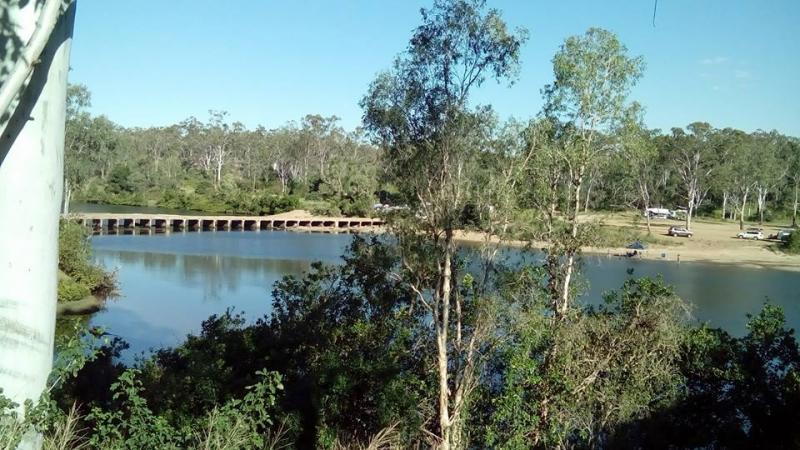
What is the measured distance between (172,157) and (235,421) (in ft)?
247

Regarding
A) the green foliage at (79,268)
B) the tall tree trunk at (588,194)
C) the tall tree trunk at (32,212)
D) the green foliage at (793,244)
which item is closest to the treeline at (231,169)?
the green foliage at (79,268)

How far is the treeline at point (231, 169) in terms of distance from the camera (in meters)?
56.2

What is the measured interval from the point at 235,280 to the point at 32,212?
2346 centimetres

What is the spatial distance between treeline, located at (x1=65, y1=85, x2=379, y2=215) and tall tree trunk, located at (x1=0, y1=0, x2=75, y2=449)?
4144 cm

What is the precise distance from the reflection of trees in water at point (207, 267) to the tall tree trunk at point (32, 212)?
20.2 metres

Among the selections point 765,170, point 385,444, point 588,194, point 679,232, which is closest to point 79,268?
point 588,194

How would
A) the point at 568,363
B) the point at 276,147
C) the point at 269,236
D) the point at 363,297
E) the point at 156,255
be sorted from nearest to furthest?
the point at 568,363 < the point at 363,297 < the point at 156,255 < the point at 269,236 < the point at 276,147

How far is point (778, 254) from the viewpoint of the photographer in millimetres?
38406

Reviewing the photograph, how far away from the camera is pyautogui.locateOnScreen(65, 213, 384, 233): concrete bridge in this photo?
143ft

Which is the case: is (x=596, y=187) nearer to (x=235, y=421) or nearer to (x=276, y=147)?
(x=235, y=421)

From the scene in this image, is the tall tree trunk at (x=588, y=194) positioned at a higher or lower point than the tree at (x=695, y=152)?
lower

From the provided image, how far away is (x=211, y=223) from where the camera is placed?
158 feet

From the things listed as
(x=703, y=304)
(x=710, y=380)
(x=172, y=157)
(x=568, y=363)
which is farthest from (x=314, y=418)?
(x=172, y=157)

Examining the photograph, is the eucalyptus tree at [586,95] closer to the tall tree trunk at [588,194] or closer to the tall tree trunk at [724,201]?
the tall tree trunk at [588,194]
